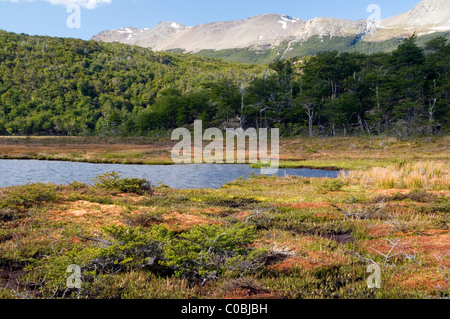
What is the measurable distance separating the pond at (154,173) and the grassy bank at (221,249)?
428 inches

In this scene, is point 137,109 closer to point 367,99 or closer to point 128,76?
point 128,76

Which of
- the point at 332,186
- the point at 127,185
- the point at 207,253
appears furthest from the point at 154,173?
the point at 207,253

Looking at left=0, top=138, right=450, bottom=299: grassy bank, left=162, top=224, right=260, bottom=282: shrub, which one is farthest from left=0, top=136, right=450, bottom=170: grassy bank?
left=162, top=224, right=260, bottom=282: shrub

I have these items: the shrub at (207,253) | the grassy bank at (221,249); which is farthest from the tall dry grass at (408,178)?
the shrub at (207,253)

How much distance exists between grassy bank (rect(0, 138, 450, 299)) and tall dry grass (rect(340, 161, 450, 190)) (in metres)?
4.46

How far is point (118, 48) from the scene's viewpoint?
167500mm

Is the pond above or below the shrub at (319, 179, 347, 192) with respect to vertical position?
below

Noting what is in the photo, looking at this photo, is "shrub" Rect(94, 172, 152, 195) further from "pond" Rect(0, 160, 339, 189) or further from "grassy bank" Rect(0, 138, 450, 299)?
"pond" Rect(0, 160, 339, 189)

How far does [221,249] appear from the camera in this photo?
7.11m

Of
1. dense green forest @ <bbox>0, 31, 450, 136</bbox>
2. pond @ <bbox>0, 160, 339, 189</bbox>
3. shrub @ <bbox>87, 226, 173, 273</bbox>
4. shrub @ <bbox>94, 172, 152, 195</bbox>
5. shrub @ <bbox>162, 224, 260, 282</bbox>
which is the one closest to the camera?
shrub @ <bbox>162, 224, 260, 282</bbox>

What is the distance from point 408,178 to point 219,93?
62183 millimetres

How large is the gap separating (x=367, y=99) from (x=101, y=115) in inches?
3444

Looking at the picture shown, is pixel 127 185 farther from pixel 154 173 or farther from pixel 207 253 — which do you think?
pixel 154 173

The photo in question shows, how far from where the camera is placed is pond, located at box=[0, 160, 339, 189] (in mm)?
25328
